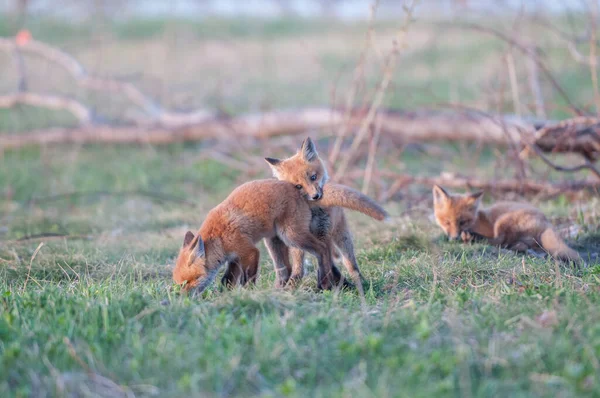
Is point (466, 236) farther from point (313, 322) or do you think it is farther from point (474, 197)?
point (313, 322)

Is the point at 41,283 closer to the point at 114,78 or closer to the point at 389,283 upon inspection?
the point at 389,283

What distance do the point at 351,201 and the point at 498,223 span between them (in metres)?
2.55

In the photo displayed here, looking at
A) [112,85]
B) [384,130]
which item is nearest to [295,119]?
[384,130]

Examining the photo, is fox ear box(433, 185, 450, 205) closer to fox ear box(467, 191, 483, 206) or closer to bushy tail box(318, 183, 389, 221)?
fox ear box(467, 191, 483, 206)

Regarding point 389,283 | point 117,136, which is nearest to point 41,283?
point 389,283

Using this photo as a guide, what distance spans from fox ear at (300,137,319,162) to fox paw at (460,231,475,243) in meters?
2.08

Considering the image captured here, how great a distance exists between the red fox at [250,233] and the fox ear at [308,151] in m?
0.81

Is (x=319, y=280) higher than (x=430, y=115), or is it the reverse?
(x=430, y=115)

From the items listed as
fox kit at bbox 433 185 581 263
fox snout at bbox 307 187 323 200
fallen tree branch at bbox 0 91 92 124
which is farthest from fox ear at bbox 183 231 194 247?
fallen tree branch at bbox 0 91 92 124

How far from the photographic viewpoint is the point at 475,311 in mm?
4820

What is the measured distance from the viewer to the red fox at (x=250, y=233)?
5832 mm

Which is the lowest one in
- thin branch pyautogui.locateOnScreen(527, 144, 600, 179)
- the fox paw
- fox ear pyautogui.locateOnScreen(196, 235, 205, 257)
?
the fox paw

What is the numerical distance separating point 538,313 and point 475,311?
1.44ft

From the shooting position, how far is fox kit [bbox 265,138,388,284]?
5.94m
